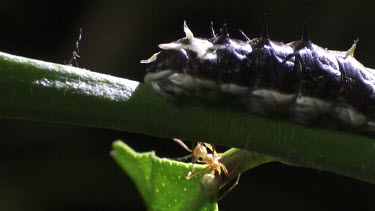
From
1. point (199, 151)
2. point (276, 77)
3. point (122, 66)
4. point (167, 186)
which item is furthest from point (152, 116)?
point (122, 66)

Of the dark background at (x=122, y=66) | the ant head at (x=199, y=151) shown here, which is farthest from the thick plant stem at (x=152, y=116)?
the dark background at (x=122, y=66)

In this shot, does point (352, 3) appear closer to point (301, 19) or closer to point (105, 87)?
point (301, 19)

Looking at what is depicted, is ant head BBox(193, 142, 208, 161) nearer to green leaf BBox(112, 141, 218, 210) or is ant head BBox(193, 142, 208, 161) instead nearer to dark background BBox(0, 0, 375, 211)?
green leaf BBox(112, 141, 218, 210)

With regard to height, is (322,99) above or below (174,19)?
above

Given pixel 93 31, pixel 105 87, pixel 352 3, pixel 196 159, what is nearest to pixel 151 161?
pixel 105 87

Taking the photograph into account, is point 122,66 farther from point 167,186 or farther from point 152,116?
point 152,116
